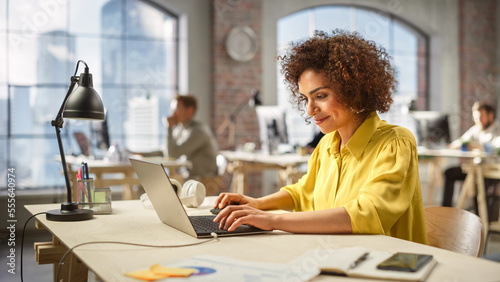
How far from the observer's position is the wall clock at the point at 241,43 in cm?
661

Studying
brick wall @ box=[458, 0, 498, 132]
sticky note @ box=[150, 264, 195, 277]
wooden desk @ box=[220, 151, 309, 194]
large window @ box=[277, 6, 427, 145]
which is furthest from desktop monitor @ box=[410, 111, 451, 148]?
sticky note @ box=[150, 264, 195, 277]

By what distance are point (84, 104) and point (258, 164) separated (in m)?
4.17

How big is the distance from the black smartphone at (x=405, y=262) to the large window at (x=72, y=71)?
4587 millimetres

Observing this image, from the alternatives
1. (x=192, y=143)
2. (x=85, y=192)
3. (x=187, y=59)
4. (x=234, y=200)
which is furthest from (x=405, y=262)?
(x=187, y=59)

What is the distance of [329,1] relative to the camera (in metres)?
7.25

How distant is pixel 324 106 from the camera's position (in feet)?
5.31

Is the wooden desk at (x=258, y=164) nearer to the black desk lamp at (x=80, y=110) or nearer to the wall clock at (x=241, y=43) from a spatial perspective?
the wall clock at (x=241, y=43)

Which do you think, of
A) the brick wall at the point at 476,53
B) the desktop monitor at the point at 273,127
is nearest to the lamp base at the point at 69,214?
the desktop monitor at the point at 273,127

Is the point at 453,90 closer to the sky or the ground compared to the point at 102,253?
closer to the sky

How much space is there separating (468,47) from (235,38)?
3.80 metres

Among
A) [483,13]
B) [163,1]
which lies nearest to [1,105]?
[163,1]

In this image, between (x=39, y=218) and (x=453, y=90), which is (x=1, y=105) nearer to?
(x=39, y=218)

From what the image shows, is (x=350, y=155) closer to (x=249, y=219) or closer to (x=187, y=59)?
(x=249, y=219)

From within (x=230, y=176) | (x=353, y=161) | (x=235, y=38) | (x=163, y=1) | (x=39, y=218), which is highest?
(x=163, y=1)
